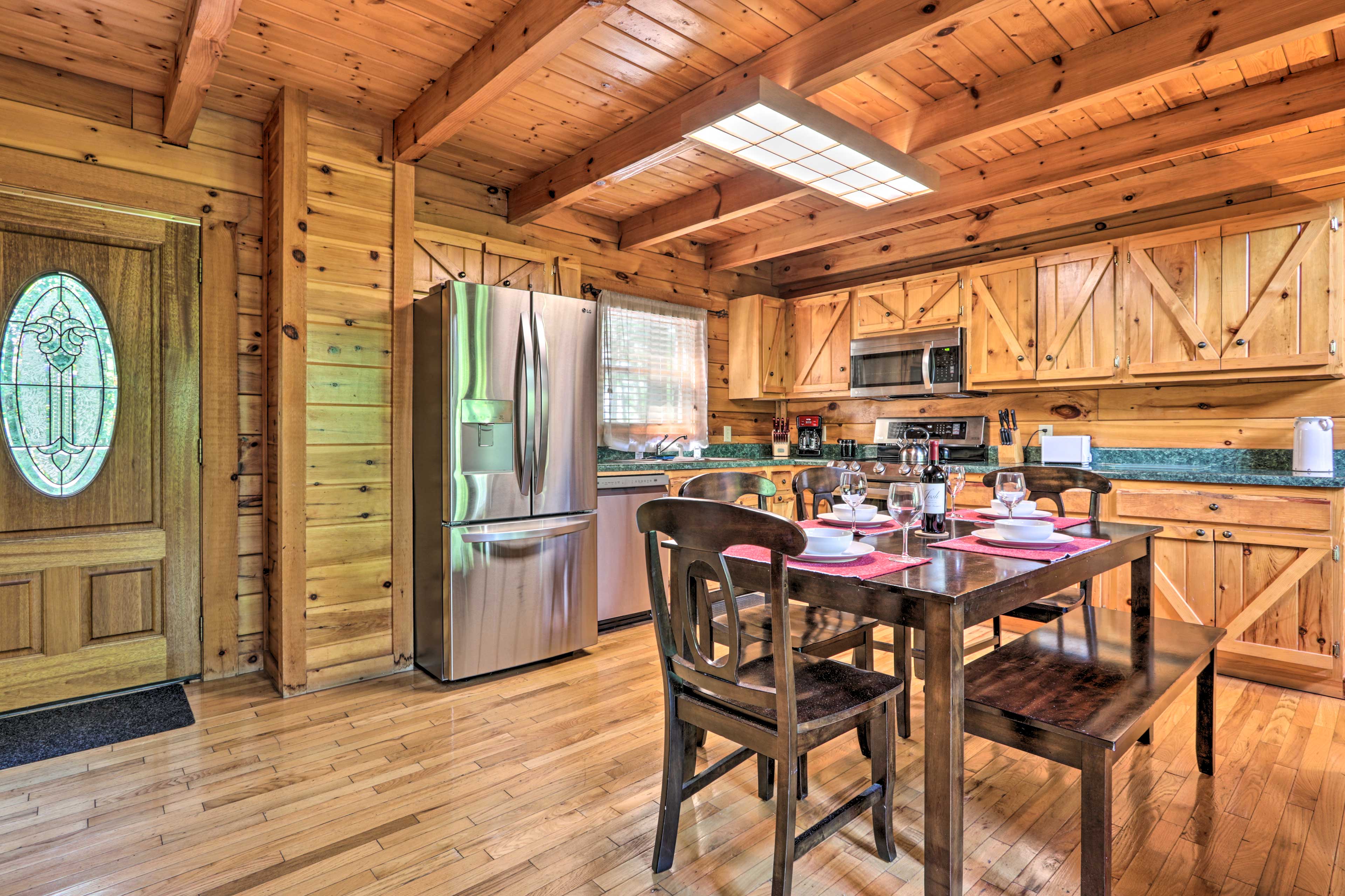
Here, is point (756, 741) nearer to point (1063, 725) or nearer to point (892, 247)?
point (1063, 725)

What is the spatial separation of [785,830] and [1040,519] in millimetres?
1449

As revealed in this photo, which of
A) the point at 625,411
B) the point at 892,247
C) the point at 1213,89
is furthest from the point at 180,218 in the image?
the point at 1213,89

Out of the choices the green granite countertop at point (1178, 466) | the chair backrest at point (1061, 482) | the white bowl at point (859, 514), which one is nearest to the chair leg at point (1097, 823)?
the white bowl at point (859, 514)

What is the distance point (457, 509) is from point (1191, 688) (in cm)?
342

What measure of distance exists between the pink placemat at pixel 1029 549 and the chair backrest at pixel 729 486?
0.64m

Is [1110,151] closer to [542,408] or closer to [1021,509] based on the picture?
[1021,509]

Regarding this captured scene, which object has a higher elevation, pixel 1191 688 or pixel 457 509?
pixel 457 509

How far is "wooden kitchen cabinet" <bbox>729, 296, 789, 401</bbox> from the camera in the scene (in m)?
5.21

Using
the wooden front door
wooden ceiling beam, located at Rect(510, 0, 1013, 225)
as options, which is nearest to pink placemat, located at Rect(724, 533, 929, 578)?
wooden ceiling beam, located at Rect(510, 0, 1013, 225)

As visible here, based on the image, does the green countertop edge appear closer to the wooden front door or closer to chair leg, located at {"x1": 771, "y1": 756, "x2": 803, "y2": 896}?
chair leg, located at {"x1": 771, "y1": 756, "x2": 803, "y2": 896}

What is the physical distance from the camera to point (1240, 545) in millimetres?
3088

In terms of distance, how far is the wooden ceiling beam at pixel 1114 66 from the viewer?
2160 millimetres

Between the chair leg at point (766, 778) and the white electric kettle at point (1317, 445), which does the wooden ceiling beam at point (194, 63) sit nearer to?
the chair leg at point (766, 778)

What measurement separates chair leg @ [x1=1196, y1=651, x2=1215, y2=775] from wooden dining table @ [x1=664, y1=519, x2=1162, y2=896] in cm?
91
